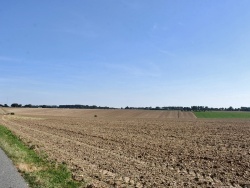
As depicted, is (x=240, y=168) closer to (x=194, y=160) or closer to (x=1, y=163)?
(x=194, y=160)

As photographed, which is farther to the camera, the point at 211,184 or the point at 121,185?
the point at 211,184

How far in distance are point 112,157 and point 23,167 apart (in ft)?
18.0

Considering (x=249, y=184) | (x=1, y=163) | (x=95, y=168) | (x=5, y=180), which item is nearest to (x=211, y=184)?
(x=249, y=184)

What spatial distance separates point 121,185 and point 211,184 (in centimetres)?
291

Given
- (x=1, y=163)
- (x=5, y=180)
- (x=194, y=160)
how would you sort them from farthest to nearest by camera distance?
(x=194, y=160) < (x=1, y=163) < (x=5, y=180)

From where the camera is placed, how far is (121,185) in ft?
32.7

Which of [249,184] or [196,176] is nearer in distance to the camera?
[249,184]

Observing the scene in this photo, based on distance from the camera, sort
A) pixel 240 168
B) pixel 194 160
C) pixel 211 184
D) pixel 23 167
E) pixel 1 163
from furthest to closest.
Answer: pixel 194 160, pixel 240 168, pixel 1 163, pixel 23 167, pixel 211 184

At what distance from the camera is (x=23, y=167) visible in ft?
38.3

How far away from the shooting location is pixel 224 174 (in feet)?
40.6

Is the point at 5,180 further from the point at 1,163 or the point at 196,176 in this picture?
the point at 196,176

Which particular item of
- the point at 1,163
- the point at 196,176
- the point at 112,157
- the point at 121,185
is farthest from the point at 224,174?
the point at 1,163

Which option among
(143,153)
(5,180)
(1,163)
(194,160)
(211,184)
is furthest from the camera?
(143,153)

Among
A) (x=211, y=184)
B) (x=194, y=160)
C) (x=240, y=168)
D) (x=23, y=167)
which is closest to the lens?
(x=211, y=184)
